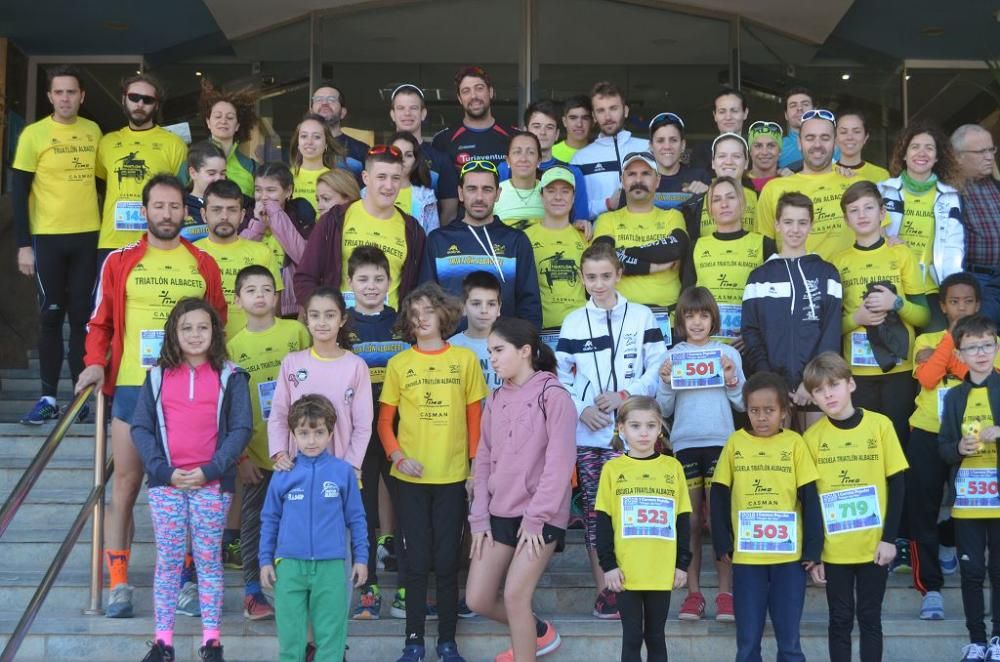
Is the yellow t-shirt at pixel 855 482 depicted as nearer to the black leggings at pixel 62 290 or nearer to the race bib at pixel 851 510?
the race bib at pixel 851 510

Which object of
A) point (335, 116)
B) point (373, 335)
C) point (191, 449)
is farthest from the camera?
point (335, 116)

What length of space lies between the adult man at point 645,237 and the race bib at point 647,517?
163 cm

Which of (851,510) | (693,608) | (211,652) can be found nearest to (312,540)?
(211,652)

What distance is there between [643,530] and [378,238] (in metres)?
2.14

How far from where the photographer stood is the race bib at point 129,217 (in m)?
7.13

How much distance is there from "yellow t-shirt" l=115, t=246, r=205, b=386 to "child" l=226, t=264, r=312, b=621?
0.25 metres

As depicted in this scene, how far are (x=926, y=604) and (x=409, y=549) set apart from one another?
2429 mm

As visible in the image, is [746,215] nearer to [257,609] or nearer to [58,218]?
[257,609]

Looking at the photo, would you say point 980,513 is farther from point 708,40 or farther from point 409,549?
point 708,40

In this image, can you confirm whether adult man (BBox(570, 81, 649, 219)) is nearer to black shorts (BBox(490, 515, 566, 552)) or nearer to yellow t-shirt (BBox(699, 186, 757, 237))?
yellow t-shirt (BBox(699, 186, 757, 237))

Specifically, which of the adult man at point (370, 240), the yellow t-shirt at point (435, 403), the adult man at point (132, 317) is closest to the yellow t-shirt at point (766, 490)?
the yellow t-shirt at point (435, 403)

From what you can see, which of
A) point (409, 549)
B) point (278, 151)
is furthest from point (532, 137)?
point (278, 151)

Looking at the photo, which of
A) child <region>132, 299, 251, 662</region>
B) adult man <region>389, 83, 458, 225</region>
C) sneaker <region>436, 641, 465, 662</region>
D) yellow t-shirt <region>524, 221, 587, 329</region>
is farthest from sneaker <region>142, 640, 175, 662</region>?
adult man <region>389, 83, 458, 225</region>

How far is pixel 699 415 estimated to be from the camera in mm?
5754
